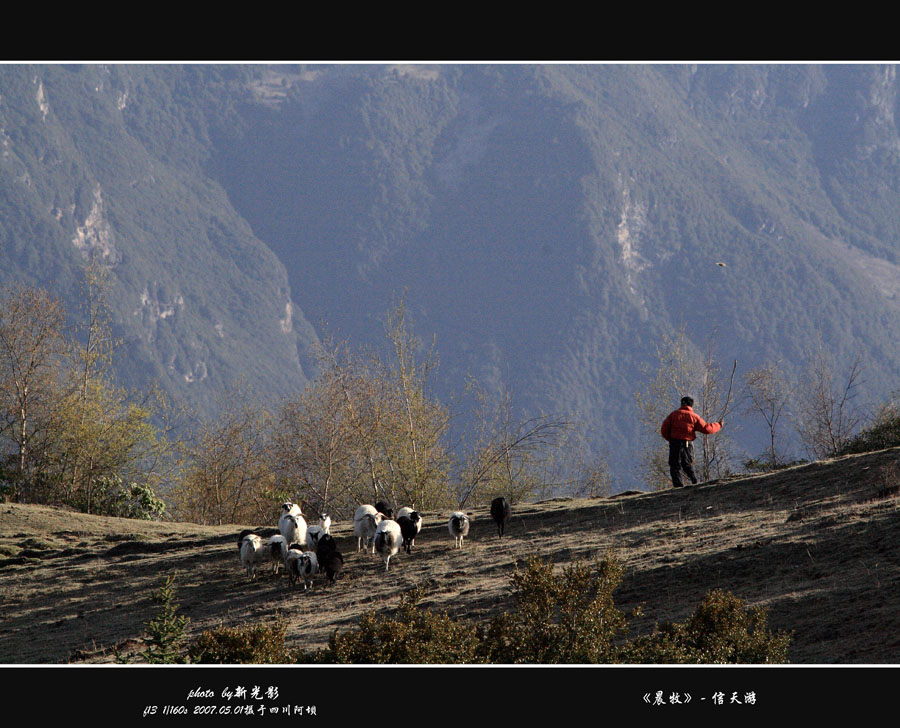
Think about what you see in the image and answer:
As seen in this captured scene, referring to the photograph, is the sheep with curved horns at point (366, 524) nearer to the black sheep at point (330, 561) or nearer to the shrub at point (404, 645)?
the black sheep at point (330, 561)

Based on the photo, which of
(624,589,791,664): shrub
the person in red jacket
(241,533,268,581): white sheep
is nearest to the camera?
(624,589,791,664): shrub

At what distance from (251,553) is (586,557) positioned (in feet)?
23.4

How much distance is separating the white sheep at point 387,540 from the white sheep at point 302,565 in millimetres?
1296

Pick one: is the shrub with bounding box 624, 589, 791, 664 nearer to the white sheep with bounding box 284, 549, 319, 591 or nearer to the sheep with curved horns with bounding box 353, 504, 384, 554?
the white sheep with bounding box 284, 549, 319, 591

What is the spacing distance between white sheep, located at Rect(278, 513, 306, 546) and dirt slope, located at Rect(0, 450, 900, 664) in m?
1.10

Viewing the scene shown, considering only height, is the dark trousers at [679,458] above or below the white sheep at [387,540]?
→ above

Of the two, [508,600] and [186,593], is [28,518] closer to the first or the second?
[186,593]

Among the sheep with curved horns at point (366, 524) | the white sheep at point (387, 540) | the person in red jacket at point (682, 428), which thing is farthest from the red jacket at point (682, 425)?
the white sheep at point (387, 540)

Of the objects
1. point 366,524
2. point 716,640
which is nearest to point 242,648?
point 716,640

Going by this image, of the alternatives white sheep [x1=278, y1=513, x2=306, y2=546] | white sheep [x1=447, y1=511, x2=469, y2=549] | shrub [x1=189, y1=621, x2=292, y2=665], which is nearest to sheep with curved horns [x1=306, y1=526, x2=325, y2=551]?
white sheep [x1=278, y1=513, x2=306, y2=546]

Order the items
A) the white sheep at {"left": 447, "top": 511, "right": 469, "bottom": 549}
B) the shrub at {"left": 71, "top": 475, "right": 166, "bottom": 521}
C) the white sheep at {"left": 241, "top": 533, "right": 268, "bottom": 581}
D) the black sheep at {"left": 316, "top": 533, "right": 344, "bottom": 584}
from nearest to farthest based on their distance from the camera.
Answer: the black sheep at {"left": 316, "top": 533, "right": 344, "bottom": 584}
the white sheep at {"left": 241, "top": 533, "right": 268, "bottom": 581}
the white sheep at {"left": 447, "top": 511, "right": 469, "bottom": 549}
the shrub at {"left": 71, "top": 475, "right": 166, "bottom": 521}

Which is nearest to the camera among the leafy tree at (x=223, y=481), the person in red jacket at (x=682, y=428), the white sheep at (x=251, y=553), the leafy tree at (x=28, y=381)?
the white sheep at (x=251, y=553)

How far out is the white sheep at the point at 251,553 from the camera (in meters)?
21.6

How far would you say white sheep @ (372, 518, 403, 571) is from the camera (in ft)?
68.2
